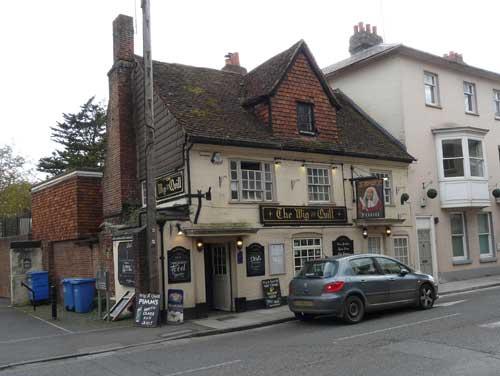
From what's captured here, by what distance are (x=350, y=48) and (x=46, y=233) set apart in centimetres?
1699

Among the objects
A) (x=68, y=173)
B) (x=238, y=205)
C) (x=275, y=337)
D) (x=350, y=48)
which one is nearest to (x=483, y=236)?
(x=350, y=48)

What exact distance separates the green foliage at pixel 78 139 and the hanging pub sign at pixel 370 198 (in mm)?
32753

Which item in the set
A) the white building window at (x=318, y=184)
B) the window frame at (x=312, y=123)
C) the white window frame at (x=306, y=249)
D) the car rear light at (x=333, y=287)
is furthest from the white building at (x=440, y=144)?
the car rear light at (x=333, y=287)

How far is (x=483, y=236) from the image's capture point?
23.9m

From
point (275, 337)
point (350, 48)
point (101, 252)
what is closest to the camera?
point (275, 337)

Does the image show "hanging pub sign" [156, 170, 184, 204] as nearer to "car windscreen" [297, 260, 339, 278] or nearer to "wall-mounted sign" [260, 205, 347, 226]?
"wall-mounted sign" [260, 205, 347, 226]

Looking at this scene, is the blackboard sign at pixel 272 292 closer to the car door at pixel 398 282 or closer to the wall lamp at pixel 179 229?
the wall lamp at pixel 179 229

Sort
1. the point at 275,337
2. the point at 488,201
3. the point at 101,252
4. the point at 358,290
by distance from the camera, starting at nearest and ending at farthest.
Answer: the point at 275,337
the point at 358,290
the point at 101,252
the point at 488,201

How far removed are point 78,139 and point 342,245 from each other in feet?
119

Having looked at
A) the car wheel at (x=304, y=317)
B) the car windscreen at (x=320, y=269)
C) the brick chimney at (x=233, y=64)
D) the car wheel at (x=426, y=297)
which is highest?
the brick chimney at (x=233, y=64)

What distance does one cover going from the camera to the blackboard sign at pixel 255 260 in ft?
51.1

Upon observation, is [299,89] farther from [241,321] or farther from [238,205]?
[241,321]

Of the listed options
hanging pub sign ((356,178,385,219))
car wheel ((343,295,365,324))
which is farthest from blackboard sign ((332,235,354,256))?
car wheel ((343,295,365,324))

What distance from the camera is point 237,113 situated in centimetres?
1730
